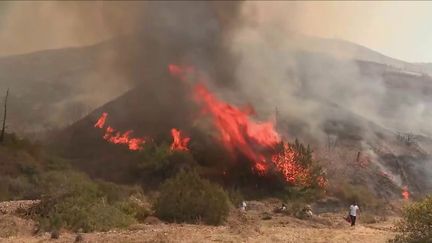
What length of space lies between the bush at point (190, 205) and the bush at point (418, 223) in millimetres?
7621

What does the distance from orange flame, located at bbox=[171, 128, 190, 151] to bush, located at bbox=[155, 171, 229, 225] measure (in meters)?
23.1

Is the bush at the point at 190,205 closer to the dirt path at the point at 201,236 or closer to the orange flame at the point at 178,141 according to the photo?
the dirt path at the point at 201,236

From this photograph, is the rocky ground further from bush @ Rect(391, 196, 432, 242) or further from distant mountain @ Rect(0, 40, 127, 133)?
distant mountain @ Rect(0, 40, 127, 133)

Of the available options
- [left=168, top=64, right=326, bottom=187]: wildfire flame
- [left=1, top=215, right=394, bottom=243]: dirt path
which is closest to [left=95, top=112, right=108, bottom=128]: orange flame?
[left=168, top=64, right=326, bottom=187]: wildfire flame

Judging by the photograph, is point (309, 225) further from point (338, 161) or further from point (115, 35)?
point (115, 35)

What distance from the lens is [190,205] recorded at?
2094cm

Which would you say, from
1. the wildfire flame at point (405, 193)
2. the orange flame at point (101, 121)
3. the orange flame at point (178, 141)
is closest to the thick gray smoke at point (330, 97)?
the wildfire flame at point (405, 193)

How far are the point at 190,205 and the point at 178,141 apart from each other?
2602 cm

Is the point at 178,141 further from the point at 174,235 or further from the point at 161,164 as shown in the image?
the point at 174,235

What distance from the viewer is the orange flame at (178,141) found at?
1785 inches

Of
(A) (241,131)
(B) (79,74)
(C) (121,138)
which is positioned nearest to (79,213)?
(A) (241,131)

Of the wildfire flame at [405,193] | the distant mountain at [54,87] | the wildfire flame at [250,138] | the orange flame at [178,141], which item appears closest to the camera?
the wildfire flame at [250,138]

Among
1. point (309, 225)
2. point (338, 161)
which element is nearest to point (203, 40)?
point (338, 161)

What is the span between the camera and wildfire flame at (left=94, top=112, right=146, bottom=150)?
49.3 m
